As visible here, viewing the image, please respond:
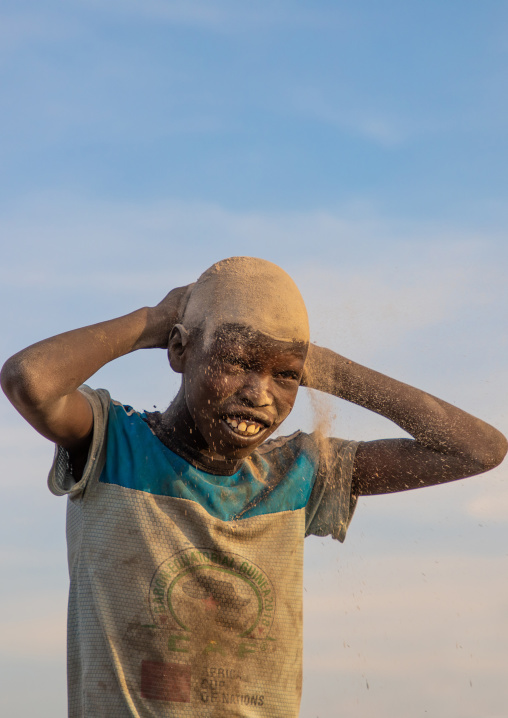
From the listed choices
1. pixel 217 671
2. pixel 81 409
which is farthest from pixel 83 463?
pixel 217 671

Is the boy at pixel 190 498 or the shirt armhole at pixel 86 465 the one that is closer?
the boy at pixel 190 498

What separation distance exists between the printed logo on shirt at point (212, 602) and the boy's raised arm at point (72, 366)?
25.3 inches

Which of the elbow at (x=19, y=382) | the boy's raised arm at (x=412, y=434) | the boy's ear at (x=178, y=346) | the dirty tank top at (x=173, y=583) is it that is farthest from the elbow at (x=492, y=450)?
the elbow at (x=19, y=382)

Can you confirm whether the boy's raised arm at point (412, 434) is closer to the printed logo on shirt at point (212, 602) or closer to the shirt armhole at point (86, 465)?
the printed logo on shirt at point (212, 602)

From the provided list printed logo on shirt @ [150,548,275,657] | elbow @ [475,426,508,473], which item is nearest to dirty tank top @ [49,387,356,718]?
printed logo on shirt @ [150,548,275,657]

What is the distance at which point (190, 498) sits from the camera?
4.06 meters

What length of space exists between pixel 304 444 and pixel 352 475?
272mm

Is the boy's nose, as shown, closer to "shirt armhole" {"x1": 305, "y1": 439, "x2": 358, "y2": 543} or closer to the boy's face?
the boy's face

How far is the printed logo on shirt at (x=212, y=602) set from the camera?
3.92 metres

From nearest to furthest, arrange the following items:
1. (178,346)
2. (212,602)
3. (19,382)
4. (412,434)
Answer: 1. (19,382)
2. (212,602)
3. (178,346)
4. (412,434)

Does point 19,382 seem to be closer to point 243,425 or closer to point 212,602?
point 243,425

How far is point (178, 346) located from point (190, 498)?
0.65 meters

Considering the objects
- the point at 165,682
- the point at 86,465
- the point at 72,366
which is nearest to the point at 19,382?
the point at 72,366

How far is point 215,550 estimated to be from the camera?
4016mm
